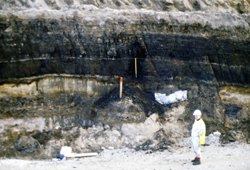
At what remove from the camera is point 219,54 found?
19281 millimetres

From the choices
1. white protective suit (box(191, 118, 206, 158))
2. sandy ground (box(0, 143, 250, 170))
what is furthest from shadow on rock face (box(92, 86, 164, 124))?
white protective suit (box(191, 118, 206, 158))

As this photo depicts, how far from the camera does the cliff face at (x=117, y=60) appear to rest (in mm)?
18219

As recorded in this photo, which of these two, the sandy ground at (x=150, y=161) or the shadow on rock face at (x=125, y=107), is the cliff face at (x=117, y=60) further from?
the sandy ground at (x=150, y=161)

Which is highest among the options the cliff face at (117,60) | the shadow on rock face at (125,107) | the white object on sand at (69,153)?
the cliff face at (117,60)

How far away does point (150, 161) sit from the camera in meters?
16.6

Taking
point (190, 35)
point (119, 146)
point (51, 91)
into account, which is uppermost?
point (190, 35)

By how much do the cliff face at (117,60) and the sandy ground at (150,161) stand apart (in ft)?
4.05

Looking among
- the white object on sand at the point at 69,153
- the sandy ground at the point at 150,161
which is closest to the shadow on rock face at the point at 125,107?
the sandy ground at the point at 150,161

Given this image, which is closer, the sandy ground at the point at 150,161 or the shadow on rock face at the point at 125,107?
the sandy ground at the point at 150,161

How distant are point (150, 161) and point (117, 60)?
3.51 meters

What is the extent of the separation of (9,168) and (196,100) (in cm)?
574

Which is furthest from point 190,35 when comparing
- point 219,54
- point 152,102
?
point 152,102

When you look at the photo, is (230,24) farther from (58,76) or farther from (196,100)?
(58,76)

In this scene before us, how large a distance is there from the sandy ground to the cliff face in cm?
123
